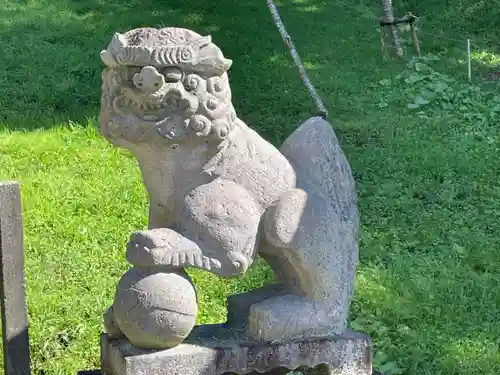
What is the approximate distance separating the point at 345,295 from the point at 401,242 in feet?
8.88

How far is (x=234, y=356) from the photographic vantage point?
237cm

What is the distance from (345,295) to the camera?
8.23 feet

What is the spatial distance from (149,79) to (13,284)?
124cm

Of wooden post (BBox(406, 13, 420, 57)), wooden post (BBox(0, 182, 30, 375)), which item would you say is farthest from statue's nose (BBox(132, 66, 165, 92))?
wooden post (BBox(406, 13, 420, 57))

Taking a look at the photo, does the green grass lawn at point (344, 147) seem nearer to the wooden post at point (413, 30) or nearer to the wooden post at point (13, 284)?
the wooden post at point (413, 30)

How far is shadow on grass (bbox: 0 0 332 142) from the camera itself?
704cm

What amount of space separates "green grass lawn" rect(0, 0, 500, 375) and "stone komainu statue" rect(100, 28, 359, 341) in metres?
1.52

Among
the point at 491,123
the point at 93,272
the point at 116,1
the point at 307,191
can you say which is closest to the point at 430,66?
the point at 491,123

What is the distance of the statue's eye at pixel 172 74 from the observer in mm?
2254

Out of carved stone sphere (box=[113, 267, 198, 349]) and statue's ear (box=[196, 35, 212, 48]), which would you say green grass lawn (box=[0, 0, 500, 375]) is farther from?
statue's ear (box=[196, 35, 212, 48])

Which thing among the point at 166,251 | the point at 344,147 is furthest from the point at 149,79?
the point at 344,147

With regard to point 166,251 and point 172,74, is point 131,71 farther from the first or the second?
point 166,251

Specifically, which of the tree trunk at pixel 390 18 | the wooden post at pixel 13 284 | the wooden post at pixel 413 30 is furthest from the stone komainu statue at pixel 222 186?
the wooden post at pixel 413 30

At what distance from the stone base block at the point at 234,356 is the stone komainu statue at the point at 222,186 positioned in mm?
44
